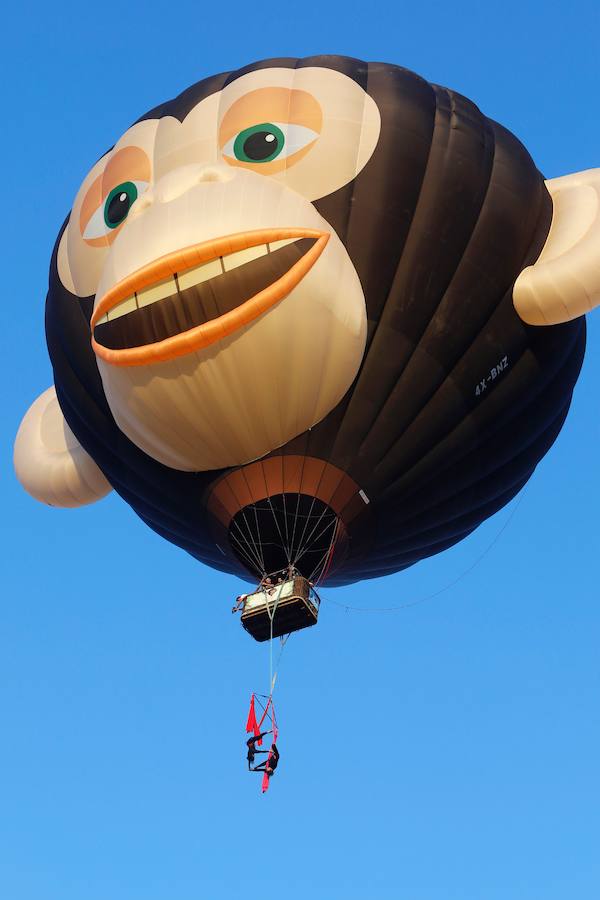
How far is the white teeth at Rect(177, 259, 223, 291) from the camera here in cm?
1650

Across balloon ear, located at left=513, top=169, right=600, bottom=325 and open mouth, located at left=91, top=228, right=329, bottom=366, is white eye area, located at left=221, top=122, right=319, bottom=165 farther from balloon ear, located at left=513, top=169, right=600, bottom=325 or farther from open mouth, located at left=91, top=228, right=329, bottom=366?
balloon ear, located at left=513, top=169, right=600, bottom=325

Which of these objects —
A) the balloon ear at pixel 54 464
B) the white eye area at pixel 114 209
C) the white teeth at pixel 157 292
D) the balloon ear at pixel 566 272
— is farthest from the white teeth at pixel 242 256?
the balloon ear at pixel 54 464

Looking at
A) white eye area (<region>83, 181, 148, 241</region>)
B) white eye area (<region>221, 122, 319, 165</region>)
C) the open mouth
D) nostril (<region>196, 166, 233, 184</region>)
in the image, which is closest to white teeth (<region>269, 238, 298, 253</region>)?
the open mouth

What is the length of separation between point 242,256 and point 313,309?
31.5 inches

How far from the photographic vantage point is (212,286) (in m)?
16.5

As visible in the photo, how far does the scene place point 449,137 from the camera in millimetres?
17938

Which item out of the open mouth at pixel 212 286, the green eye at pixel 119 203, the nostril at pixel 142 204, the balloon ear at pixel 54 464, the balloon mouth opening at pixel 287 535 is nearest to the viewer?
the open mouth at pixel 212 286

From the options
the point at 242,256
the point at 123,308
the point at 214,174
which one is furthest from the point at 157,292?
the point at 214,174

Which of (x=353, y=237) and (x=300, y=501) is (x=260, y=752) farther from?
(x=353, y=237)

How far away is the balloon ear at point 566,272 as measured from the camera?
686 inches

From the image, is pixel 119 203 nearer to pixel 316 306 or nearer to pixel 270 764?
pixel 316 306

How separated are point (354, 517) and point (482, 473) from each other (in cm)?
157

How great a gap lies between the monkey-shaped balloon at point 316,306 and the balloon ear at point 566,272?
2cm

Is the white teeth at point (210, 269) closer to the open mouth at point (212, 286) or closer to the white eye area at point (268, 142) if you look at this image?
the open mouth at point (212, 286)
